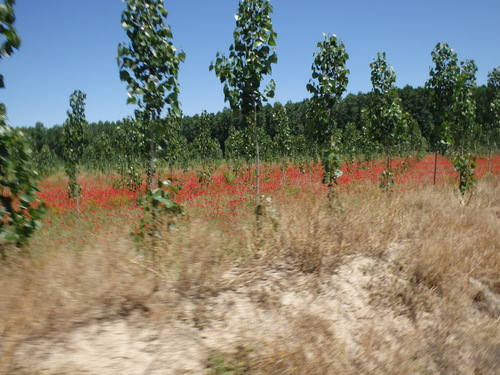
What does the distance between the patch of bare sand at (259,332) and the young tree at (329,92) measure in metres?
4.40

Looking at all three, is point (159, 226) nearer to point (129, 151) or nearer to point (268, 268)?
point (268, 268)

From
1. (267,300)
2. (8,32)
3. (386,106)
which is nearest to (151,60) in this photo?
(8,32)

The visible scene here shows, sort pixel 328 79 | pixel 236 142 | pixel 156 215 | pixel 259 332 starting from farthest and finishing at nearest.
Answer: pixel 236 142
pixel 328 79
pixel 156 215
pixel 259 332

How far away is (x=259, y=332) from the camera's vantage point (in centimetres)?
295

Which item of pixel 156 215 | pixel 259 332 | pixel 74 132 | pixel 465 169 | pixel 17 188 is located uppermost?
pixel 74 132

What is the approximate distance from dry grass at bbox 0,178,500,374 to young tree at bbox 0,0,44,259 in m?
0.35

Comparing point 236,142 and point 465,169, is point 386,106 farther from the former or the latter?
point 236,142

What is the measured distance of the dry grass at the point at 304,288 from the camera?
8.95 ft

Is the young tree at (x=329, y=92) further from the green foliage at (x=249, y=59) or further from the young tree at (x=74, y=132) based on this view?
the young tree at (x=74, y=132)

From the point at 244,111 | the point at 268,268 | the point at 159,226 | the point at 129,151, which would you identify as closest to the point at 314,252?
the point at 268,268

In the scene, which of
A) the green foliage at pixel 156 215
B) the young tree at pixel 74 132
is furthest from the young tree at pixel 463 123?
the young tree at pixel 74 132

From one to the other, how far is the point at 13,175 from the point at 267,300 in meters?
3.31

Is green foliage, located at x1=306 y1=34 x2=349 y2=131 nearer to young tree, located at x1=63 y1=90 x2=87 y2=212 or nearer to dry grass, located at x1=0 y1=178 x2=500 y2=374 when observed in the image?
dry grass, located at x1=0 y1=178 x2=500 y2=374

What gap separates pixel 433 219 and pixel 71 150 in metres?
13.0
